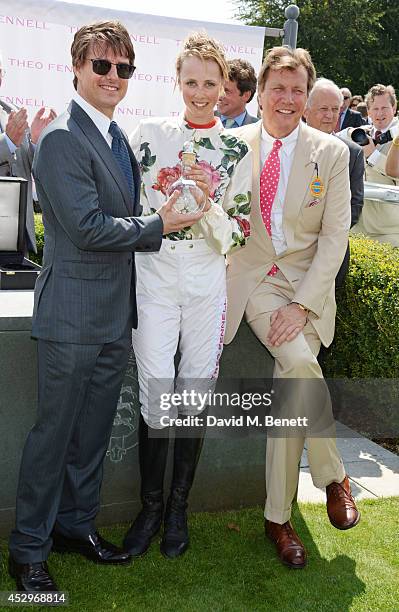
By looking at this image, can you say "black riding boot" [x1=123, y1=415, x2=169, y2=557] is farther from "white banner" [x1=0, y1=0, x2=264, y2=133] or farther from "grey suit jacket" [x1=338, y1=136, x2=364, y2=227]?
"white banner" [x1=0, y1=0, x2=264, y2=133]

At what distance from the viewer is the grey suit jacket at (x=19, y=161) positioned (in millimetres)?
4785

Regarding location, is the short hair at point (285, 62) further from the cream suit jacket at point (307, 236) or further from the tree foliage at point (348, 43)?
the tree foliage at point (348, 43)

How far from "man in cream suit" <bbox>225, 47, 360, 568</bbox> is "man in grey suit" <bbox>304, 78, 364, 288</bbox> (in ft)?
3.94

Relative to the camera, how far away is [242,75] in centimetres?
568

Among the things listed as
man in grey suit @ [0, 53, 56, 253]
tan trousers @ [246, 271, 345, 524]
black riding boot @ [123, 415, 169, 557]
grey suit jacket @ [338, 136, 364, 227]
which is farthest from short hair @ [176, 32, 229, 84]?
grey suit jacket @ [338, 136, 364, 227]

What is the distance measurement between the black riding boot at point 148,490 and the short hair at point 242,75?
3.24 metres

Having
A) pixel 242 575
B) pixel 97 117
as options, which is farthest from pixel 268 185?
pixel 242 575

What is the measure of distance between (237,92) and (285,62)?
2.39 meters

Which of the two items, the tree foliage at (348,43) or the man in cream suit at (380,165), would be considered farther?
the tree foliage at (348,43)

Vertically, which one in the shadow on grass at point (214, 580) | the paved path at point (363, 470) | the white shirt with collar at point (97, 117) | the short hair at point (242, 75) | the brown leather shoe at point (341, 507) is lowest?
the paved path at point (363, 470)

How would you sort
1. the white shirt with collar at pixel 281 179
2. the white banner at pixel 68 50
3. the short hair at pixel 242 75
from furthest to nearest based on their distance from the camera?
the white banner at pixel 68 50, the short hair at pixel 242 75, the white shirt with collar at pixel 281 179

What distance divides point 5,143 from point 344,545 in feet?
10.4

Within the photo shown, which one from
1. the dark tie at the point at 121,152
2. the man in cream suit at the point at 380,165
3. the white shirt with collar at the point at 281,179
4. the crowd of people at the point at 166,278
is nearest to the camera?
the crowd of people at the point at 166,278

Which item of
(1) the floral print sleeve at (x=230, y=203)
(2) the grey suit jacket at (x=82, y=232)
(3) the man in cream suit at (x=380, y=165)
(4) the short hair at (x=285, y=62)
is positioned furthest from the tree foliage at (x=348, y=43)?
(2) the grey suit jacket at (x=82, y=232)
